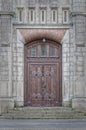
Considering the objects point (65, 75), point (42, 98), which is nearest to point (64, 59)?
point (65, 75)

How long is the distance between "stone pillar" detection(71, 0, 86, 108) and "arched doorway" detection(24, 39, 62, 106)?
4.39ft

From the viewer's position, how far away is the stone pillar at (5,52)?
25.3m

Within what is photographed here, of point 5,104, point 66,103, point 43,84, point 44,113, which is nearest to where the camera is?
point 44,113

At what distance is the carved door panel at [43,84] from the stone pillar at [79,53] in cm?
150

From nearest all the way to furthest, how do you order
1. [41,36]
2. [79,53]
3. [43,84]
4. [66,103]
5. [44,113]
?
[44,113] < [79,53] < [66,103] < [41,36] < [43,84]

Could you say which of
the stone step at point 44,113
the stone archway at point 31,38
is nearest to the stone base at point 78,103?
the stone step at point 44,113

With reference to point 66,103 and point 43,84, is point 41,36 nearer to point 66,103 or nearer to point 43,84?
point 43,84

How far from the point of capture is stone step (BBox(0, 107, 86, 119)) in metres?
24.3

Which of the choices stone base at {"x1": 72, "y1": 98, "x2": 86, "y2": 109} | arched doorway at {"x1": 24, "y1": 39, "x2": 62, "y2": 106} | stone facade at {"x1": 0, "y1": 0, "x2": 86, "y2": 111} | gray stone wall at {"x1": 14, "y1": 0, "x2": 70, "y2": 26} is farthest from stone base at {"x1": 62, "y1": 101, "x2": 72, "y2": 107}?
gray stone wall at {"x1": 14, "y1": 0, "x2": 70, "y2": 26}

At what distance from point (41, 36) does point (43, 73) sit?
2.17m

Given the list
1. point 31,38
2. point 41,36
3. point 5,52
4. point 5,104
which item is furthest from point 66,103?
point 5,52

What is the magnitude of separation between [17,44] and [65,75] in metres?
3.28

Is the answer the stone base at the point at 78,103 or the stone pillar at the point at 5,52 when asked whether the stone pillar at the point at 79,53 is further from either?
the stone pillar at the point at 5,52

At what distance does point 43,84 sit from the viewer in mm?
26359
